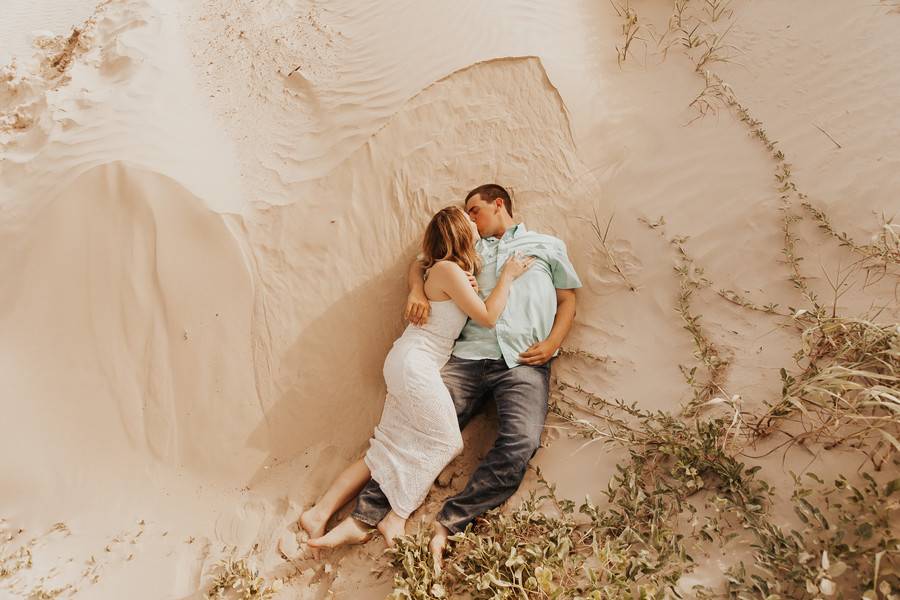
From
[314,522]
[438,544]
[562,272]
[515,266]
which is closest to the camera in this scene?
[438,544]

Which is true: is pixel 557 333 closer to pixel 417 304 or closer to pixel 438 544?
pixel 417 304

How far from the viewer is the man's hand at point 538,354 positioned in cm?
319

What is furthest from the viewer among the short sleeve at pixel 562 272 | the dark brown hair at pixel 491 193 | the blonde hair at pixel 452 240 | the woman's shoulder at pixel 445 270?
the dark brown hair at pixel 491 193

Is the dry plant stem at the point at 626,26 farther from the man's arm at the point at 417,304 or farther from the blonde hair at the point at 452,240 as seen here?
the man's arm at the point at 417,304

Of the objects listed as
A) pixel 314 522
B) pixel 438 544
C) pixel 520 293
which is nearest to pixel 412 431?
pixel 438 544

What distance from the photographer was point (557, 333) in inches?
130

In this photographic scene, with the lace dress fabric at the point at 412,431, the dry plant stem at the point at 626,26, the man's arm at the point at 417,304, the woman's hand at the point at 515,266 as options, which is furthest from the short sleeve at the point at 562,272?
the dry plant stem at the point at 626,26

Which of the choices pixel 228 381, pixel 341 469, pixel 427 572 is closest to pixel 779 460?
pixel 427 572

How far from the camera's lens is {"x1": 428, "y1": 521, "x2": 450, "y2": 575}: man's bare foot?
8.42 feet

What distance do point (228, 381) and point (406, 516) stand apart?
52.7 inches

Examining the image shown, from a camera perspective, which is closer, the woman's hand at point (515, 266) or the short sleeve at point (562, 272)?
the woman's hand at point (515, 266)

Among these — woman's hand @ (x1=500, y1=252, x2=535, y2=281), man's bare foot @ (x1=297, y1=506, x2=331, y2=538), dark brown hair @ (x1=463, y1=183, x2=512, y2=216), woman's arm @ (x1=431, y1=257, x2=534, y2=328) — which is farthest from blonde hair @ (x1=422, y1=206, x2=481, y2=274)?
man's bare foot @ (x1=297, y1=506, x2=331, y2=538)

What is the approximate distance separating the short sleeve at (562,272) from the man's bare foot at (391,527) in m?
1.59

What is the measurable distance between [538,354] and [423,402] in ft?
2.30
